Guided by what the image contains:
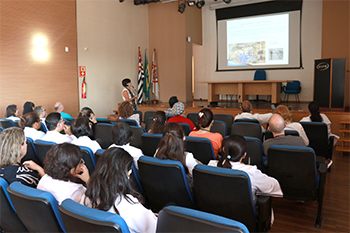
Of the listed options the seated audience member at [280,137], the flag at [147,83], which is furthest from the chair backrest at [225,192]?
the flag at [147,83]

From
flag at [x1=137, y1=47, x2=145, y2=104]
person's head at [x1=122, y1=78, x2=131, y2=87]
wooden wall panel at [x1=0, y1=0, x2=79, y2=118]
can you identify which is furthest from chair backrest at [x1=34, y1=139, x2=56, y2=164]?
flag at [x1=137, y1=47, x2=145, y2=104]

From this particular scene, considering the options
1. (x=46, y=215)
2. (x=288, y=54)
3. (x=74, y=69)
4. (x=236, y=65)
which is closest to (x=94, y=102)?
(x=74, y=69)

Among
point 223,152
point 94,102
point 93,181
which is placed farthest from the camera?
point 94,102

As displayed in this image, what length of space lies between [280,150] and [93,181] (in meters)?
1.76

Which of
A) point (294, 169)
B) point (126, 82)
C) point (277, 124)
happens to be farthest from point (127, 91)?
point (294, 169)

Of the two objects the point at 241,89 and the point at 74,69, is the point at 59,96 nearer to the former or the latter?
the point at 74,69

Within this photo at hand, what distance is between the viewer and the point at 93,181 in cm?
148

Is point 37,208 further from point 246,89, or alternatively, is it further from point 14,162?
point 246,89

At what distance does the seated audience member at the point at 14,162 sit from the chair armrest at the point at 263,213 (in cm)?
172

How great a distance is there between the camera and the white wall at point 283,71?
1002 centimetres

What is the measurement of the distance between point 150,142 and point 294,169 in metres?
1.59

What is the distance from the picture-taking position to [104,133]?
13.2 feet

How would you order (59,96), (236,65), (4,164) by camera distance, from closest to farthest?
(4,164), (59,96), (236,65)

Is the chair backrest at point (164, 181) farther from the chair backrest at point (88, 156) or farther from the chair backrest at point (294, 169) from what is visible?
the chair backrest at point (294, 169)
